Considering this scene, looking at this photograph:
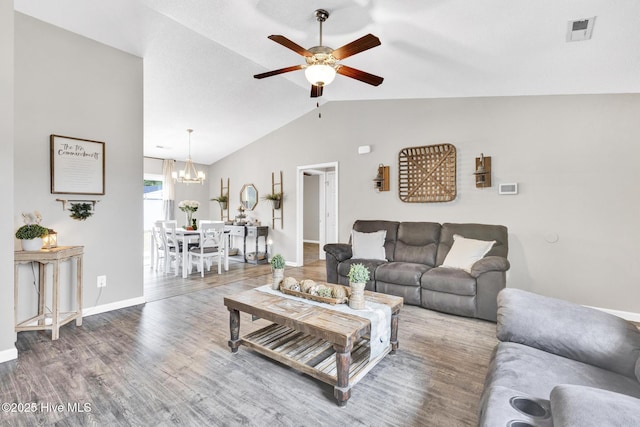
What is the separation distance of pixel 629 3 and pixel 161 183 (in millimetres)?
8408

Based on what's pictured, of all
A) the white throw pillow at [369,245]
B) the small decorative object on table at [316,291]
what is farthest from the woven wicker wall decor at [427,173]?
the small decorative object on table at [316,291]

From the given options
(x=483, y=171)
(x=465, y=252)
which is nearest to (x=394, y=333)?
(x=465, y=252)

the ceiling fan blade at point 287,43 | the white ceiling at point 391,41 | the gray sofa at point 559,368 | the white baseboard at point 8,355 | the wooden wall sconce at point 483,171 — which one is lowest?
the white baseboard at point 8,355

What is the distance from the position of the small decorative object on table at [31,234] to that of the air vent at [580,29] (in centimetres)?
457

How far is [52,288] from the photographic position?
2.81m

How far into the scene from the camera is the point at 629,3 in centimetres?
188

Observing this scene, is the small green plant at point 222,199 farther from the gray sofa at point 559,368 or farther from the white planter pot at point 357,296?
the gray sofa at point 559,368

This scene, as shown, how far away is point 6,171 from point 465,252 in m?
4.33

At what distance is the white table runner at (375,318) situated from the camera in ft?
6.72

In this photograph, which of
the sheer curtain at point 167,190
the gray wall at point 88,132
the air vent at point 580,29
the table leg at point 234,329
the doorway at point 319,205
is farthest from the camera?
the sheer curtain at point 167,190

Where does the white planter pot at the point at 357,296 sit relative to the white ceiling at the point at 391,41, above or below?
below

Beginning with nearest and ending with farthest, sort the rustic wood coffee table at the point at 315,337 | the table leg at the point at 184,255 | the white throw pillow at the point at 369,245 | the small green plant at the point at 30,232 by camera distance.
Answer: the rustic wood coffee table at the point at 315,337, the small green plant at the point at 30,232, the white throw pillow at the point at 369,245, the table leg at the point at 184,255

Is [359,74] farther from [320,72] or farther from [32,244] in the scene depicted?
[32,244]

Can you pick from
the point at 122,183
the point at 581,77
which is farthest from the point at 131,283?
the point at 581,77
